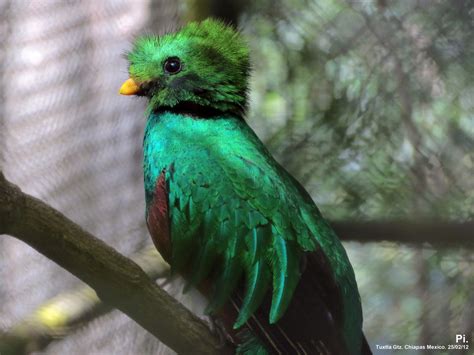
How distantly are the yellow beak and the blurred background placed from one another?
0.36 ft

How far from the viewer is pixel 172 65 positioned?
192cm

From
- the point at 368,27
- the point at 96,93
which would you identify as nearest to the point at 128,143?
the point at 96,93

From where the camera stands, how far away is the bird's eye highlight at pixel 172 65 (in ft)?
6.26

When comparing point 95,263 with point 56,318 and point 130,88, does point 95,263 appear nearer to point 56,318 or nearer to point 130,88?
point 56,318

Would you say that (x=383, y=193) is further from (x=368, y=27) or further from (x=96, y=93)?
(x=96, y=93)

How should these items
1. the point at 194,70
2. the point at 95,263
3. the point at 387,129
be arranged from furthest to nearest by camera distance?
the point at 387,129 < the point at 194,70 < the point at 95,263

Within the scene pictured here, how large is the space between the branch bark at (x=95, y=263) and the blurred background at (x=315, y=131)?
365mm

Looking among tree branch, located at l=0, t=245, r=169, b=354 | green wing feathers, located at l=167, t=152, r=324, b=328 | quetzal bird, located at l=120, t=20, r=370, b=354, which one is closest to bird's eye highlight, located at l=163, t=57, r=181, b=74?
quetzal bird, located at l=120, t=20, r=370, b=354

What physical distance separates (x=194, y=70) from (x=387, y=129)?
0.60 metres

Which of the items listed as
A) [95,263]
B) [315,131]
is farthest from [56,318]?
[315,131]

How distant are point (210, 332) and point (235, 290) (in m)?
0.11

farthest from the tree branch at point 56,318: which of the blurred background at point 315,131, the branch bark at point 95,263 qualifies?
the branch bark at point 95,263

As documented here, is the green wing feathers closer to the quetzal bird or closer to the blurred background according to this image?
the quetzal bird

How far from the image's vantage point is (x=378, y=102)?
214 cm
